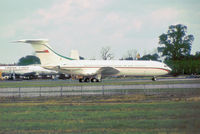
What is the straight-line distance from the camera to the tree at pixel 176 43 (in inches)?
4828

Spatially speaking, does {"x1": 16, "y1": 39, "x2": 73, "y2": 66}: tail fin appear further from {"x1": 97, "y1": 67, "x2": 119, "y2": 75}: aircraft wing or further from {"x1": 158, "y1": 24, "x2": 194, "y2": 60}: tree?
{"x1": 158, "y1": 24, "x2": 194, "y2": 60}: tree

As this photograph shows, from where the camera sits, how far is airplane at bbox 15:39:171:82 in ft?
212

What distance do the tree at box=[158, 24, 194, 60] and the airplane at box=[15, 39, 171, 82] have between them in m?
52.6

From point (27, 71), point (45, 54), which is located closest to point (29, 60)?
point (27, 71)

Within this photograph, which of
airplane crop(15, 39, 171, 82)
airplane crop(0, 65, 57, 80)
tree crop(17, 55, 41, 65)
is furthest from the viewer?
tree crop(17, 55, 41, 65)

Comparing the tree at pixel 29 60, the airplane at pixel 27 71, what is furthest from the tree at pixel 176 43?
the tree at pixel 29 60

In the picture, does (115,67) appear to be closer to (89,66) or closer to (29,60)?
(89,66)

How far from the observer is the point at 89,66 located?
2623 inches

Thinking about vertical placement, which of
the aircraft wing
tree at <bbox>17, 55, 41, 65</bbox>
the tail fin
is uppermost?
tree at <bbox>17, 55, 41, 65</bbox>

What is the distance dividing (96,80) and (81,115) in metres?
47.4

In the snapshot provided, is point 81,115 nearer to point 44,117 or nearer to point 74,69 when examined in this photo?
point 44,117

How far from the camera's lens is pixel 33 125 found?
1549cm

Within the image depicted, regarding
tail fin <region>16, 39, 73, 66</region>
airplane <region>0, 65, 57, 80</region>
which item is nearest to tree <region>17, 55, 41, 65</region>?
airplane <region>0, 65, 57, 80</region>

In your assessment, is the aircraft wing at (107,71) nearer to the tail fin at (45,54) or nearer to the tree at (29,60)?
the tail fin at (45,54)
